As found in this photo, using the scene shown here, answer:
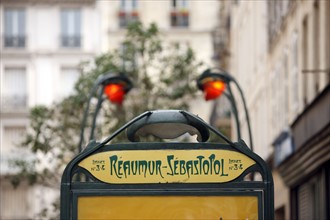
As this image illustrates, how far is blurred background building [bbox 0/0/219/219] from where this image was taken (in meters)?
65.6

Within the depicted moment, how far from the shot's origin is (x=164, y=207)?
10914 millimetres

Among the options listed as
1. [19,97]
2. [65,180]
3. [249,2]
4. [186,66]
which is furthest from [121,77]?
[19,97]

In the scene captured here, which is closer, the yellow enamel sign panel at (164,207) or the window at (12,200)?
the yellow enamel sign panel at (164,207)

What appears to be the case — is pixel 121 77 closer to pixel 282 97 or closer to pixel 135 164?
pixel 282 97

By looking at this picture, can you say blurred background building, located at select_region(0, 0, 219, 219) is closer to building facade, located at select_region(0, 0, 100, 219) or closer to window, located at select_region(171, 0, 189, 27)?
building facade, located at select_region(0, 0, 100, 219)

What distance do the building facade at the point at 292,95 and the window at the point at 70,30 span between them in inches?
870

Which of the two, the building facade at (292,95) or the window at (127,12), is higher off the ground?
the window at (127,12)

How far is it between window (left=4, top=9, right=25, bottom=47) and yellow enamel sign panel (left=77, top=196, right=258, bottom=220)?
56721 millimetres

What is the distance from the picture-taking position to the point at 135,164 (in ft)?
35.7

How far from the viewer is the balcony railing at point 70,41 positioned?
220ft

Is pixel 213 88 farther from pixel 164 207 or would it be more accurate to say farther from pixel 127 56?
pixel 164 207

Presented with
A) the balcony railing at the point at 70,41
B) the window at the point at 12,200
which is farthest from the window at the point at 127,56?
the balcony railing at the point at 70,41

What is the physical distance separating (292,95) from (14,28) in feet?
126

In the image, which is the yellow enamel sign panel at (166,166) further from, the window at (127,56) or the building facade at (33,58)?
the building facade at (33,58)
